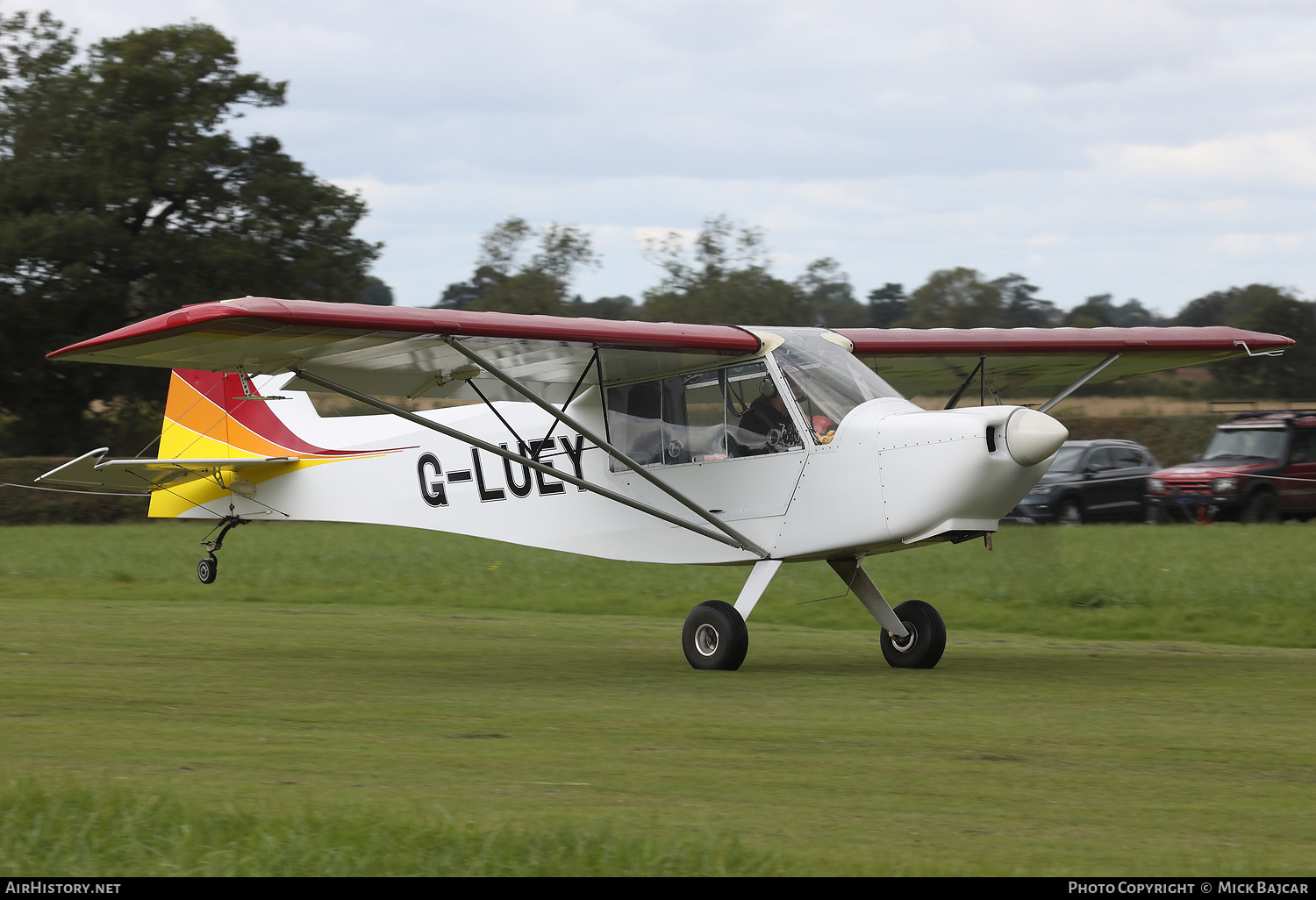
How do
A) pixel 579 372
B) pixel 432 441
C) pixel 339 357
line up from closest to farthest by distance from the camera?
pixel 339 357
pixel 579 372
pixel 432 441

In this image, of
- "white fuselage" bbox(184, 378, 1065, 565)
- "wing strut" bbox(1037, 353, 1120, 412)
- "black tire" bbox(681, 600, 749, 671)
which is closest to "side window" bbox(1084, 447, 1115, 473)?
"wing strut" bbox(1037, 353, 1120, 412)

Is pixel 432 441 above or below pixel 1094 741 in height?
above

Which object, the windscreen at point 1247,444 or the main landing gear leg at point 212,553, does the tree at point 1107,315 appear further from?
the main landing gear leg at point 212,553

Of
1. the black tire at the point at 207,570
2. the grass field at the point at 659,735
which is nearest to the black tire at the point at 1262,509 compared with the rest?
the grass field at the point at 659,735

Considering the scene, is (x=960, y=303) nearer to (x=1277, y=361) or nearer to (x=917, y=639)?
(x=1277, y=361)

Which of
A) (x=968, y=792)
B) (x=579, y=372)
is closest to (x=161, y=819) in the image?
(x=968, y=792)

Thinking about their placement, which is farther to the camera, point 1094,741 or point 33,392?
point 33,392

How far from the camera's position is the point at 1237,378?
5750 cm

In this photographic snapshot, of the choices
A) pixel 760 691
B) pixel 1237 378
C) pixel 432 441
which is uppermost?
pixel 1237 378

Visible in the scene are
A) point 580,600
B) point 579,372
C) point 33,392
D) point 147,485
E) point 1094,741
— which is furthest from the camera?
point 33,392

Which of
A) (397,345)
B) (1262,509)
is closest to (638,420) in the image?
(397,345)

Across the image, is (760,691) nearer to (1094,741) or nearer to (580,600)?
(1094,741)

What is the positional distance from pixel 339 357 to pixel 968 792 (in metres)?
6.37

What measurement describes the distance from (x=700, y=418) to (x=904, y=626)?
2.36 meters
